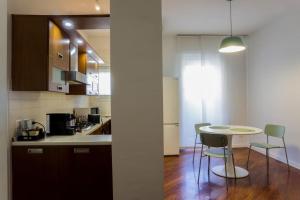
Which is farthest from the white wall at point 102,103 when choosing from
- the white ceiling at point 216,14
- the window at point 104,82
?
the white ceiling at point 216,14

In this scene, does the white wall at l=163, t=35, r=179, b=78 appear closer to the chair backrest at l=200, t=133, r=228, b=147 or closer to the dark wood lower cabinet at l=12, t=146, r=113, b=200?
the chair backrest at l=200, t=133, r=228, b=147

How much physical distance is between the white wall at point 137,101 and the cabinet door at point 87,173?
0.22 meters

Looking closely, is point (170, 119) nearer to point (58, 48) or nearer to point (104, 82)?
point (104, 82)

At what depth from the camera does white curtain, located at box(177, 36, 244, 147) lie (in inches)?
218

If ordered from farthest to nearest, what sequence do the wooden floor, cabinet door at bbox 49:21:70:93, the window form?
the window, the wooden floor, cabinet door at bbox 49:21:70:93

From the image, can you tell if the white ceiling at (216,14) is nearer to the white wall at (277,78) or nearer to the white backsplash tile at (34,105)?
the white wall at (277,78)

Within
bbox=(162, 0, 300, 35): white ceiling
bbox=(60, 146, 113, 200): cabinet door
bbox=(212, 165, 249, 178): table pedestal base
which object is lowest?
bbox=(212, 165, 249, 178): table pedestal base

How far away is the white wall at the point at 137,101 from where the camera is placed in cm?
196

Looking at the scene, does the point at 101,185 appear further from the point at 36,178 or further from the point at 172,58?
the point at 172,58

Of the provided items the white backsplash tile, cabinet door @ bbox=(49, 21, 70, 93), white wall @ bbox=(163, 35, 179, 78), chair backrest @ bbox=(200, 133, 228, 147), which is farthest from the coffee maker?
white wall @ bbox=(163, 35, 179, 78)

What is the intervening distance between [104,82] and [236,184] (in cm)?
374

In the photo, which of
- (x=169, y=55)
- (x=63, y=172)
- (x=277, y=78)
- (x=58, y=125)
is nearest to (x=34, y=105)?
(x=58, y=125)

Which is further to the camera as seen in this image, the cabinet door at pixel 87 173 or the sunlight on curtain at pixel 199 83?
the sunlight on curtain at pixel 199 83

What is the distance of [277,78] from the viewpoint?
14.8 ft
